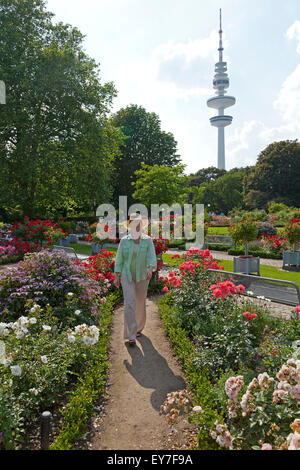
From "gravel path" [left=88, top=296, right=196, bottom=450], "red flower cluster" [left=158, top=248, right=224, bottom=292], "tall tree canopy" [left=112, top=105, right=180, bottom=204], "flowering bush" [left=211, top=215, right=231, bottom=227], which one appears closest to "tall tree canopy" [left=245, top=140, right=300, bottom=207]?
"flowering bush" [left=211, top=215, right=231, bottom=227]

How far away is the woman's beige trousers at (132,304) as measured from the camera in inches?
182

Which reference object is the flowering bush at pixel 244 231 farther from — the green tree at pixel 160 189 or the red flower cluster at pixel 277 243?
the green tree at pixel 160 189

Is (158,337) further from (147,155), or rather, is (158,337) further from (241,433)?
(147,155)

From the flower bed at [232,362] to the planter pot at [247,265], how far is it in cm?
409

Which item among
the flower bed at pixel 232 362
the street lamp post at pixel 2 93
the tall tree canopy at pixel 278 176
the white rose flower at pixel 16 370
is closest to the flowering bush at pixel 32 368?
the white rose flower at pixel 16 370

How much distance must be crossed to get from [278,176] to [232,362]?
156 feet

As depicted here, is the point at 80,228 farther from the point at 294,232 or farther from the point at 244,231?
the point at 294,232

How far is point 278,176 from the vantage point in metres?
46.6

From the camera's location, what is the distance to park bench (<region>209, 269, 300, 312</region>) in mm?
5066

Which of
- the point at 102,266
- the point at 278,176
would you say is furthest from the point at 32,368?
the point at 278,176

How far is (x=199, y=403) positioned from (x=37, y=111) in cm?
1755

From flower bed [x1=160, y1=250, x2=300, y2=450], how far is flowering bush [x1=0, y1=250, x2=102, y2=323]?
1.51 meters

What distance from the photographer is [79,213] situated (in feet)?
108

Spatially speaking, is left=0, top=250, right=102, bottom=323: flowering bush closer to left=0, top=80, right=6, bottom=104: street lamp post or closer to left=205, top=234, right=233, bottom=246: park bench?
left=0, top=80, right=6, bottom=104: street lamp post
